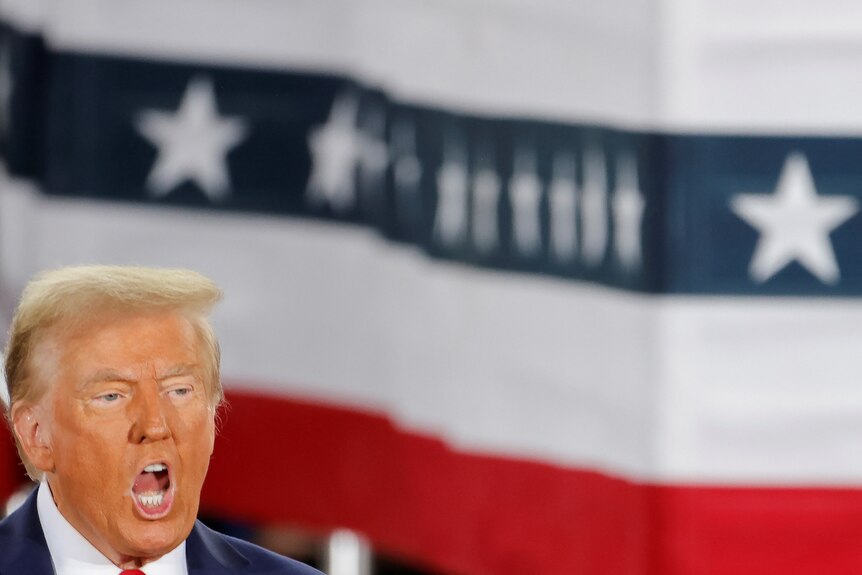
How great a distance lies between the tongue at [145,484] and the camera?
1083mm

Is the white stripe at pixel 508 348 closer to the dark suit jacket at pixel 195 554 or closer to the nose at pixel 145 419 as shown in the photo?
the dark suit jacket at pixel 195 554

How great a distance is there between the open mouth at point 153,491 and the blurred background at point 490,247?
1136mm

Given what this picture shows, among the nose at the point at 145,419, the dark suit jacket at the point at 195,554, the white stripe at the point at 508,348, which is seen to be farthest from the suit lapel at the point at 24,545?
the white stripe at the point at 508,348

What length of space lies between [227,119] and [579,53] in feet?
2.54

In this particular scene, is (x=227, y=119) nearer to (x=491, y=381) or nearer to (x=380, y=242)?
(x=380, y=242)

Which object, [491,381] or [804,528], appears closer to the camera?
[804,528]

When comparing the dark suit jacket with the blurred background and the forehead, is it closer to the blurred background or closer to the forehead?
the forehead

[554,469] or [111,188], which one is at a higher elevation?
[111,188]

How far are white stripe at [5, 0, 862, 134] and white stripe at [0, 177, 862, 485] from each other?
0.70ft

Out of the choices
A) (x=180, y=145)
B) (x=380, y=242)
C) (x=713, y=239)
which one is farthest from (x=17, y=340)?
(x=180, y=145)

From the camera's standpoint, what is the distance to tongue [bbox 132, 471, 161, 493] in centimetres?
108

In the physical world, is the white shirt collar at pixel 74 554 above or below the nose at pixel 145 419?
below

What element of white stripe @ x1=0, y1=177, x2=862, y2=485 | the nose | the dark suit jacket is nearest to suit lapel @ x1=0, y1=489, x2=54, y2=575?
the dark suit jacket

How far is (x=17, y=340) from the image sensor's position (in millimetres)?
1105
